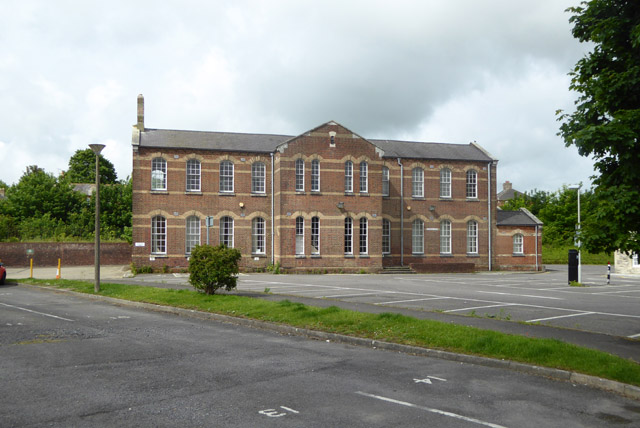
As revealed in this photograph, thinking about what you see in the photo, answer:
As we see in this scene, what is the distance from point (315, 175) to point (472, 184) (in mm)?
13263

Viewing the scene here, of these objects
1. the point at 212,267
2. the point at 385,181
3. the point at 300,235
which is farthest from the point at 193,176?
the point at 212,267

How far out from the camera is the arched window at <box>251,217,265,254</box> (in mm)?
38656

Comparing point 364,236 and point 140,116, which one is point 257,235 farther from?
point 140,116

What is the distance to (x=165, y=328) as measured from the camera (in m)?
13.3

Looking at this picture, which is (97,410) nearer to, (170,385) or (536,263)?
(170,385)

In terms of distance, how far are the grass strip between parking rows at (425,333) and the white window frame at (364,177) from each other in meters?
22.5

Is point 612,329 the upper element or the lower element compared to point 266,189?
lower

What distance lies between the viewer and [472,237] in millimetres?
43344

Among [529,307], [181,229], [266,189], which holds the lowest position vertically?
[529,307]

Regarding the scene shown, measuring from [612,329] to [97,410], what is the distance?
38.2ft

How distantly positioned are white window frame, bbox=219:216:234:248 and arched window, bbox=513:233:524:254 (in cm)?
2207

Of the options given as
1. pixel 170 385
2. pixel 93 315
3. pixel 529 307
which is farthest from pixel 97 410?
pixel 529 307

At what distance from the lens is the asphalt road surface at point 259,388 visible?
258 inches

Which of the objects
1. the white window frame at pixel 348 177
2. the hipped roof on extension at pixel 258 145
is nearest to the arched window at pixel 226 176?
the hipped roof on extension at pixel 258 145
